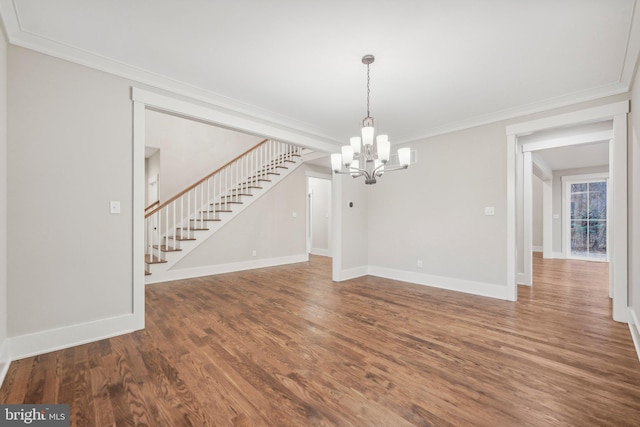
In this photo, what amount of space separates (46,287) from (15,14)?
2.18 m

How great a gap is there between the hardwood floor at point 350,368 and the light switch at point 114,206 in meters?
1.25

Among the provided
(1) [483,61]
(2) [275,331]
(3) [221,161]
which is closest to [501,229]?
(1) [483,61]

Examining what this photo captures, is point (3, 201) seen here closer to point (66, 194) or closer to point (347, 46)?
point (66, 194)

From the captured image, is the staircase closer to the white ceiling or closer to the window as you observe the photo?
the white ceiling

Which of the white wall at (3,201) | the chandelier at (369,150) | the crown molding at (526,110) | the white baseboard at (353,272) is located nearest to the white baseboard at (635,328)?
the crown molding at (526,110)

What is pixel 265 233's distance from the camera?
6.65 m

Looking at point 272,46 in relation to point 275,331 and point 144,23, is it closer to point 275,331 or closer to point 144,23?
point 144,23

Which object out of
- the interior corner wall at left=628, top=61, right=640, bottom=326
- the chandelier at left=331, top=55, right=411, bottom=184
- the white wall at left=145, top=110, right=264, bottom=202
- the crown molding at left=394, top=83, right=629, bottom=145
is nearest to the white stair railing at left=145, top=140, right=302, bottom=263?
the white wall at left=145, top=110, right=264, bottom=202

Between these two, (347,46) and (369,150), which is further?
(369,150)

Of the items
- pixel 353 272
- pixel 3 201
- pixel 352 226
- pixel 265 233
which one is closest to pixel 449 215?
pixel 352 226

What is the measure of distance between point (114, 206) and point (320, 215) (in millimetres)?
6489

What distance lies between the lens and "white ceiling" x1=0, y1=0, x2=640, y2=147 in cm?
202

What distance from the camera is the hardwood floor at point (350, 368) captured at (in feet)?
5.48

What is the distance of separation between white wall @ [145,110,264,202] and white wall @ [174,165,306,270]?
67.5 inches
